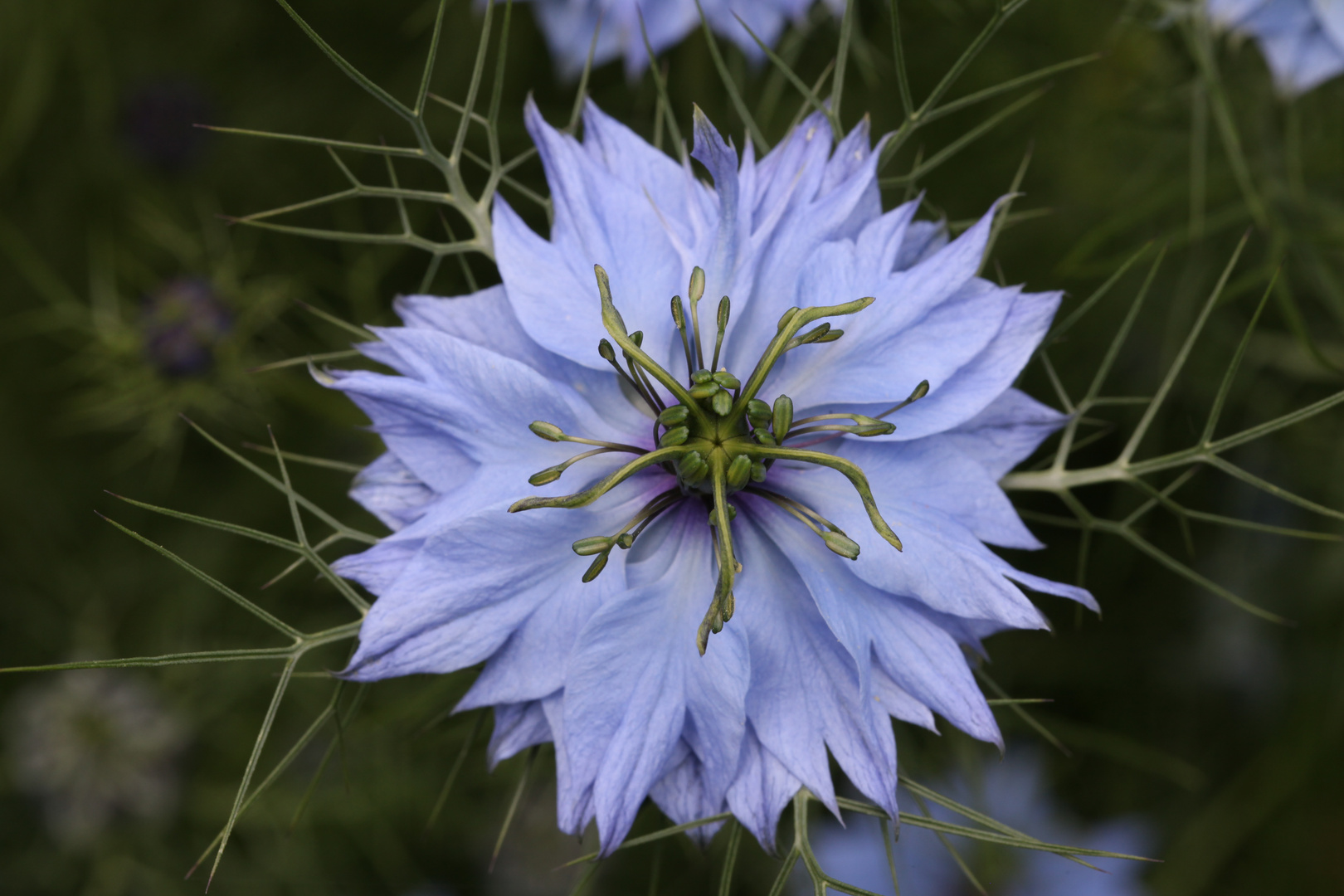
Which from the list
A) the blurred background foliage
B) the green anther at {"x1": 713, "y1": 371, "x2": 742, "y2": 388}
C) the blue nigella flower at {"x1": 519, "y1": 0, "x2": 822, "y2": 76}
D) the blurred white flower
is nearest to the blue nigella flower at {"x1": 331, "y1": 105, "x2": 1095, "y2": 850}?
the green anther at {"x1": 713, "y1": 371, "x2": 742, "y2": 388}

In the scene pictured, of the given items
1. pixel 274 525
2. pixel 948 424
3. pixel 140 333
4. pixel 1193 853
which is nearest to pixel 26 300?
pixel 274 525

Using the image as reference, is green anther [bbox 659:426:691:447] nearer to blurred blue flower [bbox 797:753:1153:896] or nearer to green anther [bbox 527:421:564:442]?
green anther [bbox 527:421:564:442]

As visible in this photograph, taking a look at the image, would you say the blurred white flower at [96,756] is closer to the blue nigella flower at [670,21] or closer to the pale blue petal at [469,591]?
the pale blue petal at [469,591]

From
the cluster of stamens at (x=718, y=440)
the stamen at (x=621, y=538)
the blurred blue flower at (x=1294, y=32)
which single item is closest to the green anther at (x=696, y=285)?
the cluster of stamens at (x=718, y=440)

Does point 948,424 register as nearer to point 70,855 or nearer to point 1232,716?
point 1232,716

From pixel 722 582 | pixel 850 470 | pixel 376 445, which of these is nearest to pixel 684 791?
pixel 722 582

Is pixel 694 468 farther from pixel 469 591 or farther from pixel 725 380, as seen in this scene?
pixel 469 591

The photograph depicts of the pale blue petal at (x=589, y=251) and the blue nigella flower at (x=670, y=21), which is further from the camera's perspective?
the blue nigella flower at (x=670, y=21)
